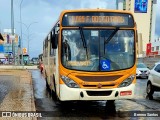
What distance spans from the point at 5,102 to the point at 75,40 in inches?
142

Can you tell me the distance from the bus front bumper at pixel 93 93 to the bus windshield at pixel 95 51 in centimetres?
65

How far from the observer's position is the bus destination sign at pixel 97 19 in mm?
10812

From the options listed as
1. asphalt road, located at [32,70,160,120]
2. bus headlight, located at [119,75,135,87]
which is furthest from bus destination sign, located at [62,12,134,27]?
asphalt road, located at [32,70,160,120]

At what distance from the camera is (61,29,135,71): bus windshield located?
1055 cm

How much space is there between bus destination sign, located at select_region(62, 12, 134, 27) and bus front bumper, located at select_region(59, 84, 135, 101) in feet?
6.58

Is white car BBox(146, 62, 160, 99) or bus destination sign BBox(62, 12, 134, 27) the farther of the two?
white car BBox(146, 62, 160, 99)

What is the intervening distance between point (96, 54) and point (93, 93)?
47.8 inches

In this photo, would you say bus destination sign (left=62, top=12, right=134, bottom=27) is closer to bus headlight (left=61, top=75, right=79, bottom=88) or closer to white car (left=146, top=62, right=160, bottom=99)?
bus headlight (left=61, top=75, right=79, bottom=88)

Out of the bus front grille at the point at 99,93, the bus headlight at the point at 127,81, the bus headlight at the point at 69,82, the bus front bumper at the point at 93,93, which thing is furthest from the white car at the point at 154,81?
the bus headlight at the point at 69,82

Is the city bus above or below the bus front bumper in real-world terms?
above

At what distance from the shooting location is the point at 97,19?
10.9 metres

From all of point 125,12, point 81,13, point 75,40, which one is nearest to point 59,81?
point 75,40

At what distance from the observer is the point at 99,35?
10.8m

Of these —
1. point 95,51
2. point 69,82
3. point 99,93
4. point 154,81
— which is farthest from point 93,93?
point 154,81
